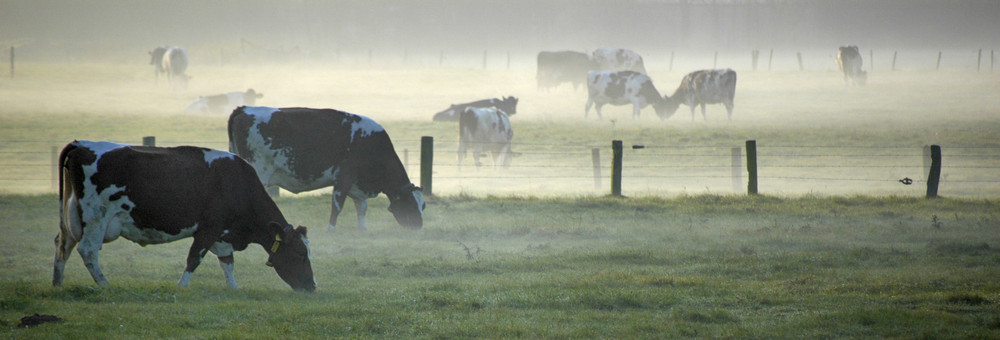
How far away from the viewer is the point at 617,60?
66375 millimetres

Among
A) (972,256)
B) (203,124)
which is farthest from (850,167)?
(203,124)

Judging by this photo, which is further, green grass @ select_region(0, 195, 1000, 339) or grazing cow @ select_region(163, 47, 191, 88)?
grazing cow @ select_region(163, 47, 191, 88)

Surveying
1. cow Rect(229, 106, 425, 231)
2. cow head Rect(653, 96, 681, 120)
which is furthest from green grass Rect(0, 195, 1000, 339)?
cow head Rect(653, 96, 681, 120)

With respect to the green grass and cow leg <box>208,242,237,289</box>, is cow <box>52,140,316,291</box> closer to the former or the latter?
cow leg <box>208,242,237,289</box>

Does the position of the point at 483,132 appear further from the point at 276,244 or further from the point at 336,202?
the point at 276,244

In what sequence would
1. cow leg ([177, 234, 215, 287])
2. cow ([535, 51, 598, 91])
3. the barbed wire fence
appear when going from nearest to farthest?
cow leg ([177, 234, 215, 287])
the barbed wire fence
cow ([535, 51, 598, 91])

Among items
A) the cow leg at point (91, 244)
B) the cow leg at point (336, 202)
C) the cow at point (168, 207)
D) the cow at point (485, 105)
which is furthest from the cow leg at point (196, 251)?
the cow at point (485, 105)

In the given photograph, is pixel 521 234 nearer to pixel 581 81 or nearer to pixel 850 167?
pixel 850 167

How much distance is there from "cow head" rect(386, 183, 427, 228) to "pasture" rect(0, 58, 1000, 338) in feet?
0.89

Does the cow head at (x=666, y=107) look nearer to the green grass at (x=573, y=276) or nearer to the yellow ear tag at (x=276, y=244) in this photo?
the green grass at (x=573, y=276)

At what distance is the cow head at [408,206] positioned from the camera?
15.2 m

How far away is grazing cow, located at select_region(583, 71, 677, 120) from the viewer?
140ft

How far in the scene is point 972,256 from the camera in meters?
12.2

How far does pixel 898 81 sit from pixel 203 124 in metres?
44.3
